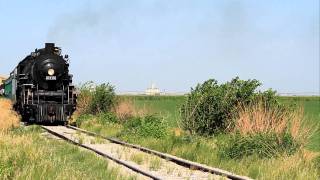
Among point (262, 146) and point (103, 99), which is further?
point (103, 99)

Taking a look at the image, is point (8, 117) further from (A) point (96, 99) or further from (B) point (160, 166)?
(B) point (160, 166)

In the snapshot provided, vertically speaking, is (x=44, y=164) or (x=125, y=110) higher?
(x=125, y=110)

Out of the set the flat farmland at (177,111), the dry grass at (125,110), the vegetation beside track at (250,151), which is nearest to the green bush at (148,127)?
the vegetation beside track at (250,151)

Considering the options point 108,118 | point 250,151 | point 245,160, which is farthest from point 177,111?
point 245,160

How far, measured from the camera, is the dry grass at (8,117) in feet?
76.7

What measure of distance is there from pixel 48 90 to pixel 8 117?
2841 mm

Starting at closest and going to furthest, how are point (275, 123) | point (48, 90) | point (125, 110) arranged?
point (275, 123), point (48, 90), point (125, 110)

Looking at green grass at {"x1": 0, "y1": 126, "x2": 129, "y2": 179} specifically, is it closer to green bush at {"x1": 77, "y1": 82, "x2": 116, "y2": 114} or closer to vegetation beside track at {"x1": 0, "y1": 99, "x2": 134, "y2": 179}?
vegetation beside track at {"x1": 0, "y1": 99, "x2": 134, "y2": 179}

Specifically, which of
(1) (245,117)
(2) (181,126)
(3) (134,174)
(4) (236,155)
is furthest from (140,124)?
(3) (134,174)

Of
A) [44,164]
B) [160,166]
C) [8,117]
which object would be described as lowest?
[160,166]

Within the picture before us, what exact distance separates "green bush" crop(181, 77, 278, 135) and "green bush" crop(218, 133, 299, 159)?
15.5 ft

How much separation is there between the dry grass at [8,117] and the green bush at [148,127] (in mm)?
5030

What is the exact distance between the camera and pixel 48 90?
2766 cm

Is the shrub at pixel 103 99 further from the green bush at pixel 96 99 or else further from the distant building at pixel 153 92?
the distant building at pixel 153 92
